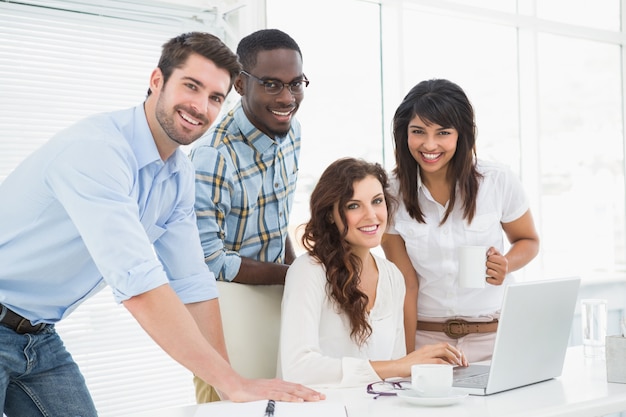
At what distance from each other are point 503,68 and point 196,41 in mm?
3171

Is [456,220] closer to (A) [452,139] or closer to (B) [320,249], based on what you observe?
(A) [452,139]

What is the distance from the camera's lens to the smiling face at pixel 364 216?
232 cm

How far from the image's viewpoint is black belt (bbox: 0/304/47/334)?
1.80 m

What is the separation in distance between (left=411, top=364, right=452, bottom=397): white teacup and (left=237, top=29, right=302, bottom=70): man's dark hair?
1.20 meters

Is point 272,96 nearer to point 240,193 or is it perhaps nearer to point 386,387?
point 240,193

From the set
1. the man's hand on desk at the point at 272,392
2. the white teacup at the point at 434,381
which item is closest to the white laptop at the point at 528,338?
the white teacup at the point at 434,381

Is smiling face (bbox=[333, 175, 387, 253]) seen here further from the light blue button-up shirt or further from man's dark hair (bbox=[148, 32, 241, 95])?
man's dark hair (bbox=[148, 32, 241, 95])

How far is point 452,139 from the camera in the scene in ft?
8.17

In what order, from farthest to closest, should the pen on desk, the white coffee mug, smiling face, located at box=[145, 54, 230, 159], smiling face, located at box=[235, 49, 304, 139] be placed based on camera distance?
smiling face, located at box=[235, 49, 304, 139]
the white coffee mug
smiling face, located at box=[145, 54, 230, 159]
the pen on desk

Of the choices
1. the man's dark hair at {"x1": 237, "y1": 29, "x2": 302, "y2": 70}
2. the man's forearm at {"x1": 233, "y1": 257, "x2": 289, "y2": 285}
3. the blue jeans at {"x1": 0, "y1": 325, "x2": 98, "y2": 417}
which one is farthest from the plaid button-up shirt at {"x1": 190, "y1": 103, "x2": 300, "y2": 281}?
the blue jeans at {"x1": 0, "y1": 325, "x2": 98, "y2": 417}

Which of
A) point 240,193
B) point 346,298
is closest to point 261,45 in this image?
point 240,193

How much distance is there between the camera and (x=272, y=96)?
2.44 metres

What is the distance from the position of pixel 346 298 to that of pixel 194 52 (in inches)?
30.8

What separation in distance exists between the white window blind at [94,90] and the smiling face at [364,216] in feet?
5.06
